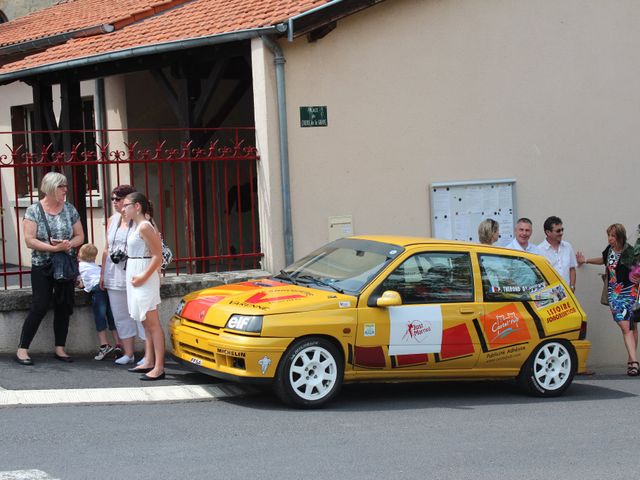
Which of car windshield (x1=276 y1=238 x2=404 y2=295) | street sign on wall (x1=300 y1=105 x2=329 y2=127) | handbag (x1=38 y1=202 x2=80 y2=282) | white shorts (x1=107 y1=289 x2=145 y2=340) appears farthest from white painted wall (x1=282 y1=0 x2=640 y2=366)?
handbag (x1=38 y1=202 x2=80 y2=282)

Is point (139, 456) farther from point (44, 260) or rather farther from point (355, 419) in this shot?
point (44, 260)

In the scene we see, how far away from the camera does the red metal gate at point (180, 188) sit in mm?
11336

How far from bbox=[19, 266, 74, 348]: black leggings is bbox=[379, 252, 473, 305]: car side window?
312cm

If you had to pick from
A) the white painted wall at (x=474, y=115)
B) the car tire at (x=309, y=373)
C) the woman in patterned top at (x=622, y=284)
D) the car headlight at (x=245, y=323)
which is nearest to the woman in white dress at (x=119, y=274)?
the car headlight at (x=245, y=323)

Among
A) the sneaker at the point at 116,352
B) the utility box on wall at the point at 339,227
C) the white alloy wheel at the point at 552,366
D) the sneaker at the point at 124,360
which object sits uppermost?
the utility box on wall at the point at 339,227

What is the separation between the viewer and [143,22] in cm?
1477

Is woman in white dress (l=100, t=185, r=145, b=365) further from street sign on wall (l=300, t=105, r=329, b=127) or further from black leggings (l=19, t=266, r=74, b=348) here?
street sign on wall (l=300, t=105, r=329, b=127)

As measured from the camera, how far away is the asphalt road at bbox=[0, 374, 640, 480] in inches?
254

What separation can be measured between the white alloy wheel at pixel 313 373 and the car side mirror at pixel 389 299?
62 centimetres

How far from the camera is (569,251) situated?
468 inches

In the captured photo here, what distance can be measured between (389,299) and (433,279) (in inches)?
28.3

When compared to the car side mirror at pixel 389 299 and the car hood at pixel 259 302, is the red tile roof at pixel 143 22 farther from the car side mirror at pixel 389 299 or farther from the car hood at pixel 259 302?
the car side mirror at pixel 389 299

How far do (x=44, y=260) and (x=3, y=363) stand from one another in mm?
1047

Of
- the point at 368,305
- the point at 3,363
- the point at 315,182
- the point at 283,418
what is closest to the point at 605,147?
the point at 315,182
